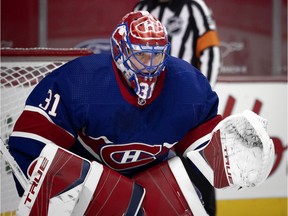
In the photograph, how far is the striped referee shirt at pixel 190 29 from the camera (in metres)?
3.57

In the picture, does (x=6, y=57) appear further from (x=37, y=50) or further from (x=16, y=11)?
(x=16, y=11)

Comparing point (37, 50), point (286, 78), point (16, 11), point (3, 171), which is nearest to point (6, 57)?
point (37, 50)

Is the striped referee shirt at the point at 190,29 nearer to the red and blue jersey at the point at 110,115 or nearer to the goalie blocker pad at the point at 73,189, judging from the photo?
the red and blue jersey at the point at 110,115

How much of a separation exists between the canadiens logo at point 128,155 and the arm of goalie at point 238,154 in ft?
0.36

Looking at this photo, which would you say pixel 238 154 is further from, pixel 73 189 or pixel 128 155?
pixel 73 189

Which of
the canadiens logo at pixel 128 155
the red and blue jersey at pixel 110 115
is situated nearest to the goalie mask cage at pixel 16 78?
the red and blue jersey at pixel 110 115

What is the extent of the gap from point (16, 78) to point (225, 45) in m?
1.90

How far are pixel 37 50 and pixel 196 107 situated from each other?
57 centimetres

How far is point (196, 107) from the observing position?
8.71ft

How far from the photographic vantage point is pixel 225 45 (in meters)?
4.62

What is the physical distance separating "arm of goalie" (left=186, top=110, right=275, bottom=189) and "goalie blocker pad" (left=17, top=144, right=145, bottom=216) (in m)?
0.23

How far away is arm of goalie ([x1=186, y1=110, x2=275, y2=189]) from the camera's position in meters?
2.46

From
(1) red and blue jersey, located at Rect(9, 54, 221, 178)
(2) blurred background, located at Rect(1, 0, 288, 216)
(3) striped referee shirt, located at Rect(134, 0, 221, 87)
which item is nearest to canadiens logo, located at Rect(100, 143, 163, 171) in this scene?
(1) red and blue jersey, located at Rect(9, 54, 221, 178)

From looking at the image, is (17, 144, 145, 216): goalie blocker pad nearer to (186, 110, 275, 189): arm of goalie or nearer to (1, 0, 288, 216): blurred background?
(186, 110, 275, 189): arm of goalie
